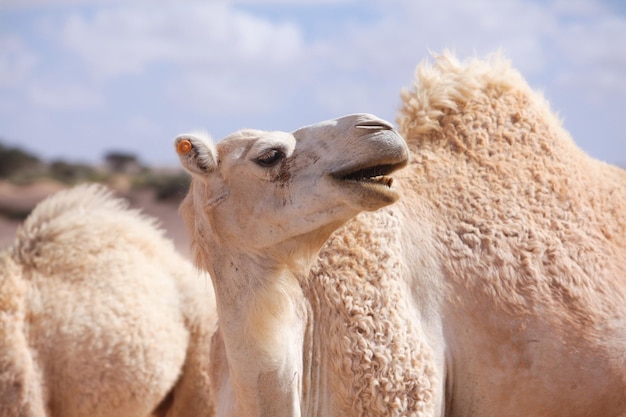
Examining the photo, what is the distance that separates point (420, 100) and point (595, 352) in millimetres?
1446

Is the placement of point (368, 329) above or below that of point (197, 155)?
below

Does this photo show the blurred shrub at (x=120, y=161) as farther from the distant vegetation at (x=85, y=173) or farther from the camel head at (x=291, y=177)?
the camel head at (x=291, y=177)

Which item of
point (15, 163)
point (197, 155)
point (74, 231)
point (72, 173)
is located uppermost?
point (15, 163)

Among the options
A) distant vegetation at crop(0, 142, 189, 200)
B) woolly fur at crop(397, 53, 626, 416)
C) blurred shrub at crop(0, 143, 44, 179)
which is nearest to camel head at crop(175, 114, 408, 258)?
woolly fur at crop(397, 53, 626, 416)

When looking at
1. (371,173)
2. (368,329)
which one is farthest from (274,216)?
(368,329)

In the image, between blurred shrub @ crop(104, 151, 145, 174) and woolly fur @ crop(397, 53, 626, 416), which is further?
blurred shrub @ crop(104, 151, 145, 174)

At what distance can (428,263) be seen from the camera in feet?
12.1

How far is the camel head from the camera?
9.70 ft

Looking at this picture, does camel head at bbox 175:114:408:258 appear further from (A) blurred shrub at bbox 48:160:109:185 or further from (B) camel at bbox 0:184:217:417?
(A) blurred shrub at bbox 48:160:109:185

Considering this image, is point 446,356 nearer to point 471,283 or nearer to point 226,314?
point 471,283

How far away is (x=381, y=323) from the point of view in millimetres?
3385

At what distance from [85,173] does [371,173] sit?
3689 centimetres

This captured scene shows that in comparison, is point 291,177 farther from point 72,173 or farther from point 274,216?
point 72,173

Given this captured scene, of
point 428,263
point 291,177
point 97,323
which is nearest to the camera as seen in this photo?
point 291,177
